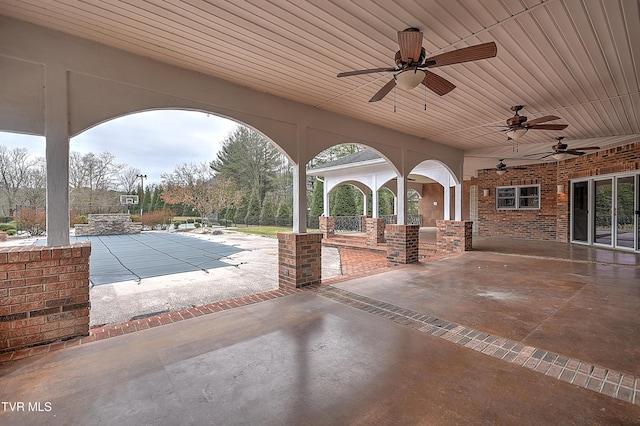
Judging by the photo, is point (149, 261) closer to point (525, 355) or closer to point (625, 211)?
point (525, 355)

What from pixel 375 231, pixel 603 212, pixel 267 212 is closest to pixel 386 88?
pixel 375 231

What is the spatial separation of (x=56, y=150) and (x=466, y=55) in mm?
4086

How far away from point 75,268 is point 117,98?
6.11 ft

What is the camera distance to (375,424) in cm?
173

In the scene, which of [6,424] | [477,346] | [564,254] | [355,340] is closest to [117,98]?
[6,424]

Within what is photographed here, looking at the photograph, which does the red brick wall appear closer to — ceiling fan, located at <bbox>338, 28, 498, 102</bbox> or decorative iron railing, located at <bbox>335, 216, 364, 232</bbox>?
decorative iron railing, located at <bbox>335, 216, 364, 232</bbox>

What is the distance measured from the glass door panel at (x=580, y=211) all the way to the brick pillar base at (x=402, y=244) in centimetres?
695

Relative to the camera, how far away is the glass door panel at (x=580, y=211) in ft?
31.3

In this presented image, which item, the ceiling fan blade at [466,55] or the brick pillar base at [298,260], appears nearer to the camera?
the ceiling fan blade at [466,55]

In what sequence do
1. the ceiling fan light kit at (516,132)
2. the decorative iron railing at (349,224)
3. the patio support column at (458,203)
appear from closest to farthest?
the ceiling fan light kit at (516,132), the patio support column at (458,203), the decorative iron railing at (349,224)

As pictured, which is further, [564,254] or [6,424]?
[564,254]

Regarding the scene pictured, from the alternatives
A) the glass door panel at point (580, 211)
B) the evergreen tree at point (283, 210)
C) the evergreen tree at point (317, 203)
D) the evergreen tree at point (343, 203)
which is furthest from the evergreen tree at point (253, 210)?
the glass door panel at point (580, 211)

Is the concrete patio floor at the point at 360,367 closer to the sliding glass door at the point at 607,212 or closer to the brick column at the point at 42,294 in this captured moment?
the brick column at the point at 42,294

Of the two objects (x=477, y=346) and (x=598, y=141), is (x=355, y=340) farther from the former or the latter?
(x=598, y=141)
